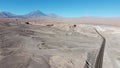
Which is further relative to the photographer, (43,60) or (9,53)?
(9,53)

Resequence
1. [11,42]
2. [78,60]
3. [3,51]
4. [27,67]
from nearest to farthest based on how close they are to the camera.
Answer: [27,67] → [78,60] → [3,51] → [11,42]

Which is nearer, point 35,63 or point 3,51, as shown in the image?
point 35,63

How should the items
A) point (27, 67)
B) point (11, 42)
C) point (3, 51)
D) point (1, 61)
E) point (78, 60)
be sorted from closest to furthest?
point (27, 67) < point (1, 61) < point (78, 60) < point (3, 51) < point (11, 42)

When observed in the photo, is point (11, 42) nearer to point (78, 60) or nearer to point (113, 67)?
point (78, 60)

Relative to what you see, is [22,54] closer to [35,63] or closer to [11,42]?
[35,63]

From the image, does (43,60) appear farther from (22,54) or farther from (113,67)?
(113,67)

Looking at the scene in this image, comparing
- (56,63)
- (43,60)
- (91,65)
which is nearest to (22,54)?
(43,60)

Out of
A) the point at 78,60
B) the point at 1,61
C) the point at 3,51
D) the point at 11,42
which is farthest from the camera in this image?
the point at 11,42

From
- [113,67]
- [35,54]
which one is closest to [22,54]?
[35,54]

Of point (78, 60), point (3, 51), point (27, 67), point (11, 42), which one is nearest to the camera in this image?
point (27, 67)
